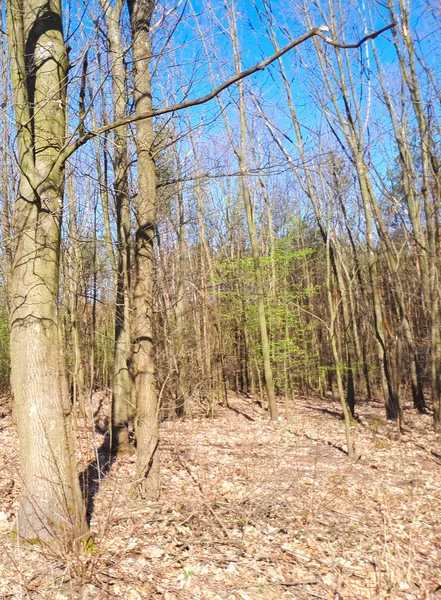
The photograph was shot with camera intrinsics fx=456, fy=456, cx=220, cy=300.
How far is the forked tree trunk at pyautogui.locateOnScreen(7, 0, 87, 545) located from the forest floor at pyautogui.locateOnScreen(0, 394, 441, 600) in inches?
11.6

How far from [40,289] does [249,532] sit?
2864mm

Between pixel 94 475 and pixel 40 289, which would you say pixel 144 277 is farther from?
pixel 94 475

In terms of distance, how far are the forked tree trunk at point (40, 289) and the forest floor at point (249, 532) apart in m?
0.30

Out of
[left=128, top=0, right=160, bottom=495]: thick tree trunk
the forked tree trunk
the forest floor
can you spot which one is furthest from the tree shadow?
[left=128, top=0, right=160, bottom=495]: thick tree trunk

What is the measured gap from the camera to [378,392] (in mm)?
19531

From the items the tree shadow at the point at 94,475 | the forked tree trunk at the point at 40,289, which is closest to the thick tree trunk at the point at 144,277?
A: the tree shadow at the point at 94,475

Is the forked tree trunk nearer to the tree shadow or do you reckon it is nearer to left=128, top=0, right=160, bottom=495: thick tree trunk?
the tree shadow

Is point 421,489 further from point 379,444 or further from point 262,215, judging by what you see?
point 262,215

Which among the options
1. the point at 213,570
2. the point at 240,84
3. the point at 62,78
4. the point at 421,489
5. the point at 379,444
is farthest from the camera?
the point at 240,84

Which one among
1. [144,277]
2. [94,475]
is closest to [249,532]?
[94,475]

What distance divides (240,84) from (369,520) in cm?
1056

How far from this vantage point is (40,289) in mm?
3551

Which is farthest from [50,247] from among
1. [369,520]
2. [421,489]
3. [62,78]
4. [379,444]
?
[379,444]

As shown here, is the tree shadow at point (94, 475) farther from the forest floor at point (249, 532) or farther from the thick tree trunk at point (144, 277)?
the thick tree trunk at point (144, 277)
